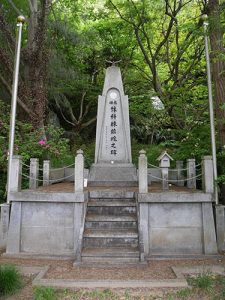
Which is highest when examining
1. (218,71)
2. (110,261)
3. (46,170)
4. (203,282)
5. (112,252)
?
(218,71)

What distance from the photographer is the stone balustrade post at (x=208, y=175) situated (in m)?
6.80

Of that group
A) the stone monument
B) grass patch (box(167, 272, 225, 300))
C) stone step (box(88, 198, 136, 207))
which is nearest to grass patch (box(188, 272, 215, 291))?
grass patch (box(167, 272, 225, 300))

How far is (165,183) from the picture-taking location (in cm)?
791

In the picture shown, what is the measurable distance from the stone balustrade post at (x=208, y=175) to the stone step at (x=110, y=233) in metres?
2.00

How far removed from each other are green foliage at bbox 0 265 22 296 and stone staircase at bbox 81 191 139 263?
1.55m

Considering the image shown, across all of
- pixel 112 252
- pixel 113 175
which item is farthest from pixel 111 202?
pixel 113 175

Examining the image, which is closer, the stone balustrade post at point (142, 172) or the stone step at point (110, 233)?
the stone step at point (110, 233)

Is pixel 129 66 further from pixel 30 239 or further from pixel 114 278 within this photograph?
pixel 114 278

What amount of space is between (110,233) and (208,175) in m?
2.72

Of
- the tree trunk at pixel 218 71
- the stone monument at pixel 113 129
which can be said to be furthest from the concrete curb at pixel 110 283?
the stone monument at pixel 113 129

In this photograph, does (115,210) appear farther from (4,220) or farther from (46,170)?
(46,170)

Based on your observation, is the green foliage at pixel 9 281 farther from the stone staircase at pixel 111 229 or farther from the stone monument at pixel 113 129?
the stone monument at pixel 113 129

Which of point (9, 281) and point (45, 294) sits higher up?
point (9, 281)

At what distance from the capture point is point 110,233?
21.2 ft
